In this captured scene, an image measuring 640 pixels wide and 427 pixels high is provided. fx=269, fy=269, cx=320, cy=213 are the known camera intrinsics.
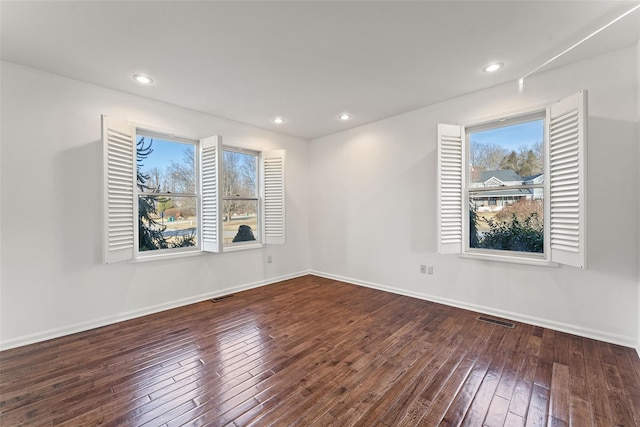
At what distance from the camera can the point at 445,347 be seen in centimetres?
252

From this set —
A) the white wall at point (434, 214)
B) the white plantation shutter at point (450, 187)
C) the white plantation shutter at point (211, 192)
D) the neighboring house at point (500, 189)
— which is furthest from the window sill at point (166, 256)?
the neighboring house at point (500, 189)

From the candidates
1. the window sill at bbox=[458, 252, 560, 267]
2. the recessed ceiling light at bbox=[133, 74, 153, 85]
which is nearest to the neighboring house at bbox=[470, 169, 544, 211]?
the window sill at bbox=[458, 252, 560, 267]

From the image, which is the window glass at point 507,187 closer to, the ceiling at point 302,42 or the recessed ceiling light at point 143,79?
the ceiling at point 302,42

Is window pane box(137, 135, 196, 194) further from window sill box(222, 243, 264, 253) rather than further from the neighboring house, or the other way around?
the neighboring house

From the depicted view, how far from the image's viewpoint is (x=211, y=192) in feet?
12.4

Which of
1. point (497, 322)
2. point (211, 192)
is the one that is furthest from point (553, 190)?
point (211, 192)

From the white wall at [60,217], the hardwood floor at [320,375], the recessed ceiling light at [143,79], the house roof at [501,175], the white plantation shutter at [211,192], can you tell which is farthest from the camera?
the white plantation shutter at [211,192]

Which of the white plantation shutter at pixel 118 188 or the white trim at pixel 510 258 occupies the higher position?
the white plantation shutter at pixel 118 188

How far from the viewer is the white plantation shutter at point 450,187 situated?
3.42 meters

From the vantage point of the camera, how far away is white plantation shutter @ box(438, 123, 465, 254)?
342 cm

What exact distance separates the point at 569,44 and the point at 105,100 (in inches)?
187

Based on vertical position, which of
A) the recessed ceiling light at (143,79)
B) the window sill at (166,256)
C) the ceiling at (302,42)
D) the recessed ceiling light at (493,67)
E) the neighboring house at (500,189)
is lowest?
the window sill at (166,256)

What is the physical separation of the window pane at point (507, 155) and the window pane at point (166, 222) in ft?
12.8

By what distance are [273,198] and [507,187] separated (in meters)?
3.38
